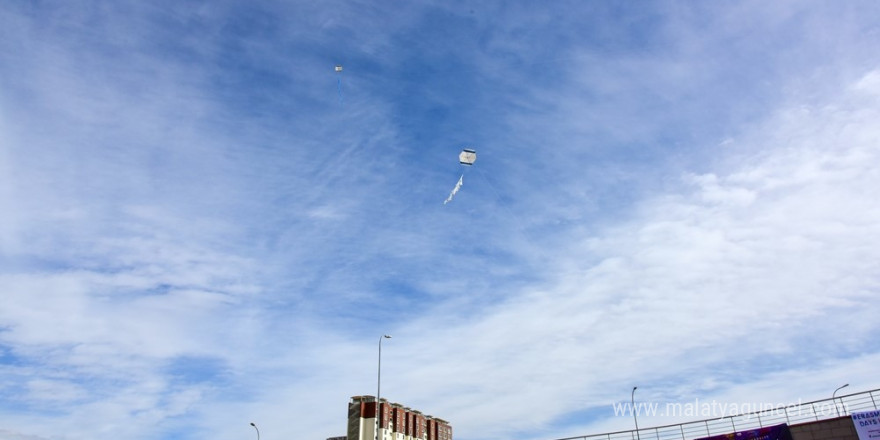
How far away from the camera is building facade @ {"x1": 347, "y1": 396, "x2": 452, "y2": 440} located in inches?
4141

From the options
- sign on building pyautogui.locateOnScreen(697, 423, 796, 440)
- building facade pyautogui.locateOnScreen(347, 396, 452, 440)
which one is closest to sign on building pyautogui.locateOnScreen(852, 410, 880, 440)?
sign on building pyautogui.locateOnScreen(697, 423, 796, 440)

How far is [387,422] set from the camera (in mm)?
110625

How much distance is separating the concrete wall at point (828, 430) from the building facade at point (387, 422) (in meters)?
77.8

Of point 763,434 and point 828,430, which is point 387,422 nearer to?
point 763,434

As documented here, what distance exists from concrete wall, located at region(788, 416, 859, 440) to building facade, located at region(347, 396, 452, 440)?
7781 centimetres

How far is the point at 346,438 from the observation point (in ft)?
363

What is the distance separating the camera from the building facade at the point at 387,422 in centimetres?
10519

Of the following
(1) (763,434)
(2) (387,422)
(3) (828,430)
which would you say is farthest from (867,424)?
(2) (387,422)

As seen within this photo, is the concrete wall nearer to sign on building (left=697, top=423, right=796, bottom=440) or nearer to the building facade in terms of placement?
sign on building (left=697, top=423, right=796, bottom=440)

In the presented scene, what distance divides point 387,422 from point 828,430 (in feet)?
283

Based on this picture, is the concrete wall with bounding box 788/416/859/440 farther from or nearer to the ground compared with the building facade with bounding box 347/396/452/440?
nearer to the ground

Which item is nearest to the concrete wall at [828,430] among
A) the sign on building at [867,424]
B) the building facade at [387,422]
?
the sign on building at [867,424]

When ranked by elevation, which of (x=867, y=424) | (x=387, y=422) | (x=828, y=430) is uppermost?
(x=387, y=422)

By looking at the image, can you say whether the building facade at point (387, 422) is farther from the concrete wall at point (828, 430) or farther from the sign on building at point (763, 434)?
the concrete wall at point (828, 430)
